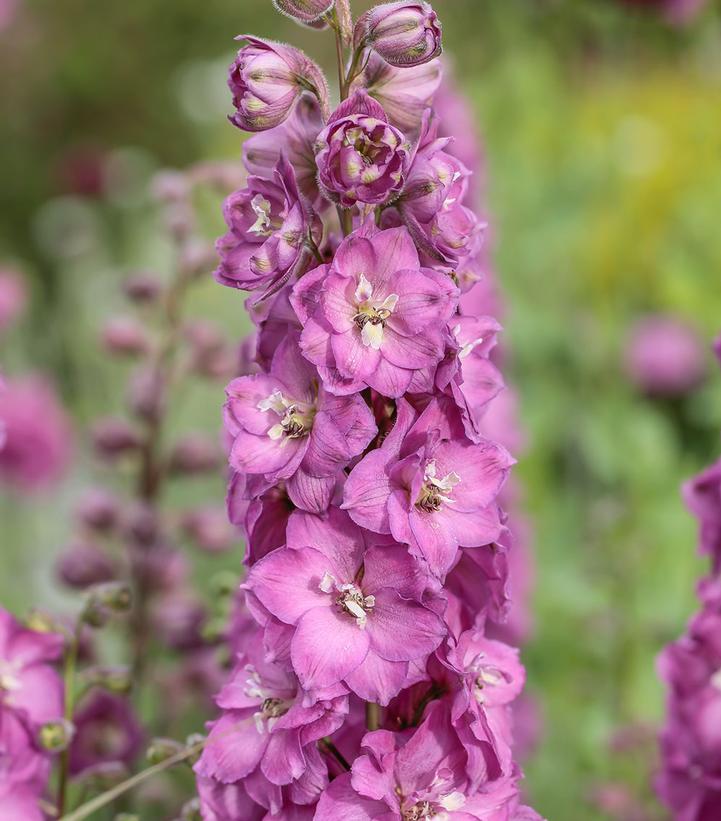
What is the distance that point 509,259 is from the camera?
3541 mm

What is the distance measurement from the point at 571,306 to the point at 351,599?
9.35 feet

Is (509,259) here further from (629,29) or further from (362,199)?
(362,199)

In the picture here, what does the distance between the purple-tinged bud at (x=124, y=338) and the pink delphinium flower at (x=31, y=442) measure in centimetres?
98

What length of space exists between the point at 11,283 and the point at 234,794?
7.92 ft

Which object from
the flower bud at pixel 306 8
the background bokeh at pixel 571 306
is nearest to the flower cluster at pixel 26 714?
the flower bud at pixel 306 8

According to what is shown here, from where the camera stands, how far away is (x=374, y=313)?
85 cm

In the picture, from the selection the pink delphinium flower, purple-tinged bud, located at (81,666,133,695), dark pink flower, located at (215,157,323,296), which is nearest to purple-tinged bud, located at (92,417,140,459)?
purple-tinged bud, located at (81,666,133,695)

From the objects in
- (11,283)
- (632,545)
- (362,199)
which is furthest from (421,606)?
(11,283)

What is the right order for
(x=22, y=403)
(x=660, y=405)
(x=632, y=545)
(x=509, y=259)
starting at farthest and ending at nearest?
(x=660, y=405)
(x=509, y=259)
(x=22, y=403)
(x=632, y=545)

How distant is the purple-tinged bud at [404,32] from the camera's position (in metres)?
0.85

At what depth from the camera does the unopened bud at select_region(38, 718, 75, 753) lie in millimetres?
961

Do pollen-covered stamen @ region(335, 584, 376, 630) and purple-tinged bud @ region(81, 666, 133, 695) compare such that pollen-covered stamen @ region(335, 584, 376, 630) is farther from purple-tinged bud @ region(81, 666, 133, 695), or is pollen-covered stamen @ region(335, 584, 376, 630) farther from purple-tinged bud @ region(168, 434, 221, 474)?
purple-tinged bud @ region(168, 434, 221, 474)

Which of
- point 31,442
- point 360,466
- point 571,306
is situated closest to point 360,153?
point 360,466

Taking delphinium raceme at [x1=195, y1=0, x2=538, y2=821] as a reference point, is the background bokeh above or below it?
below
